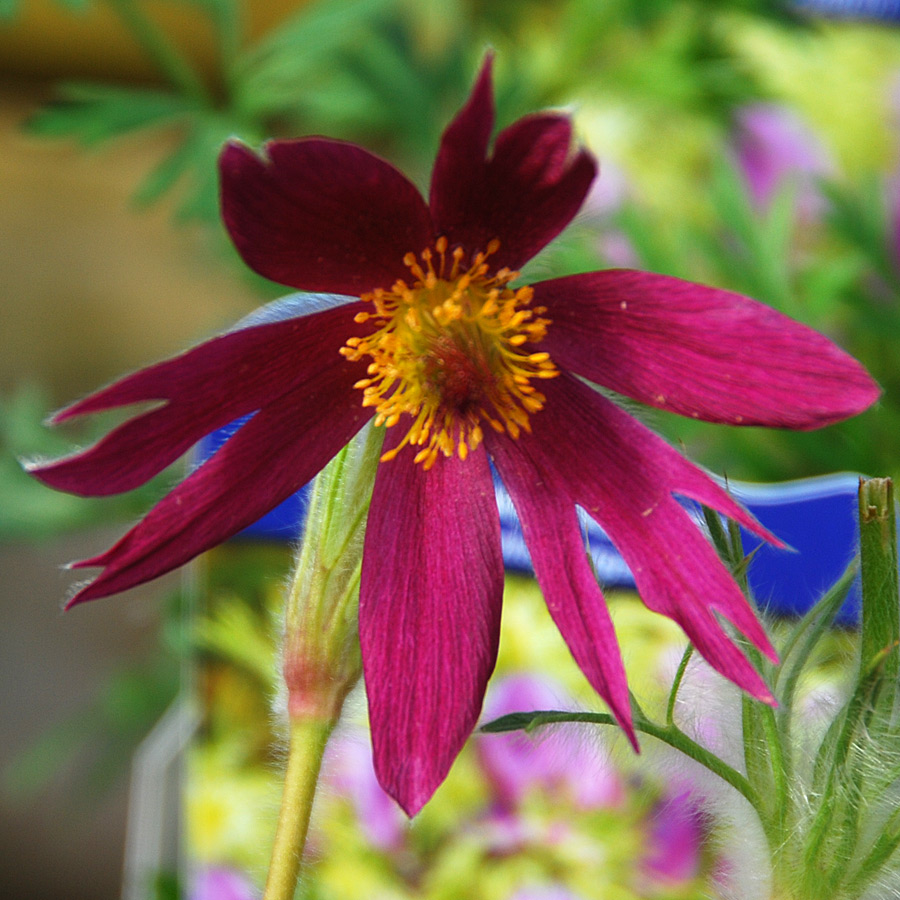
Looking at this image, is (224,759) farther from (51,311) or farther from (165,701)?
(51,311)

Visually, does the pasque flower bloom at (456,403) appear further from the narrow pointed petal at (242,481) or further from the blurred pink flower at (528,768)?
the blurred pink flower at (528,768)

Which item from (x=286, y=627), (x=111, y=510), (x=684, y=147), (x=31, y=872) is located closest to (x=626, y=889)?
(x=286, y=627)

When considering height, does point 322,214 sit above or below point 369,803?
above

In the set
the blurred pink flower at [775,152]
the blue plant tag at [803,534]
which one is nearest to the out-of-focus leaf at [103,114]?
the blue plant tag at [803,534]

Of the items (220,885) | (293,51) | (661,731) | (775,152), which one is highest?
(775,152)

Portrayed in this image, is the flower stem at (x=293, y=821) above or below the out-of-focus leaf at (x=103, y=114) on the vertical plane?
below

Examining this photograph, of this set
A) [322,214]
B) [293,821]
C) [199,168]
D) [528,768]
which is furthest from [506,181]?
[199,168]

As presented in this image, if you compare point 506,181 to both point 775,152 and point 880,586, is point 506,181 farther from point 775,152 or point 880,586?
point 775,152
